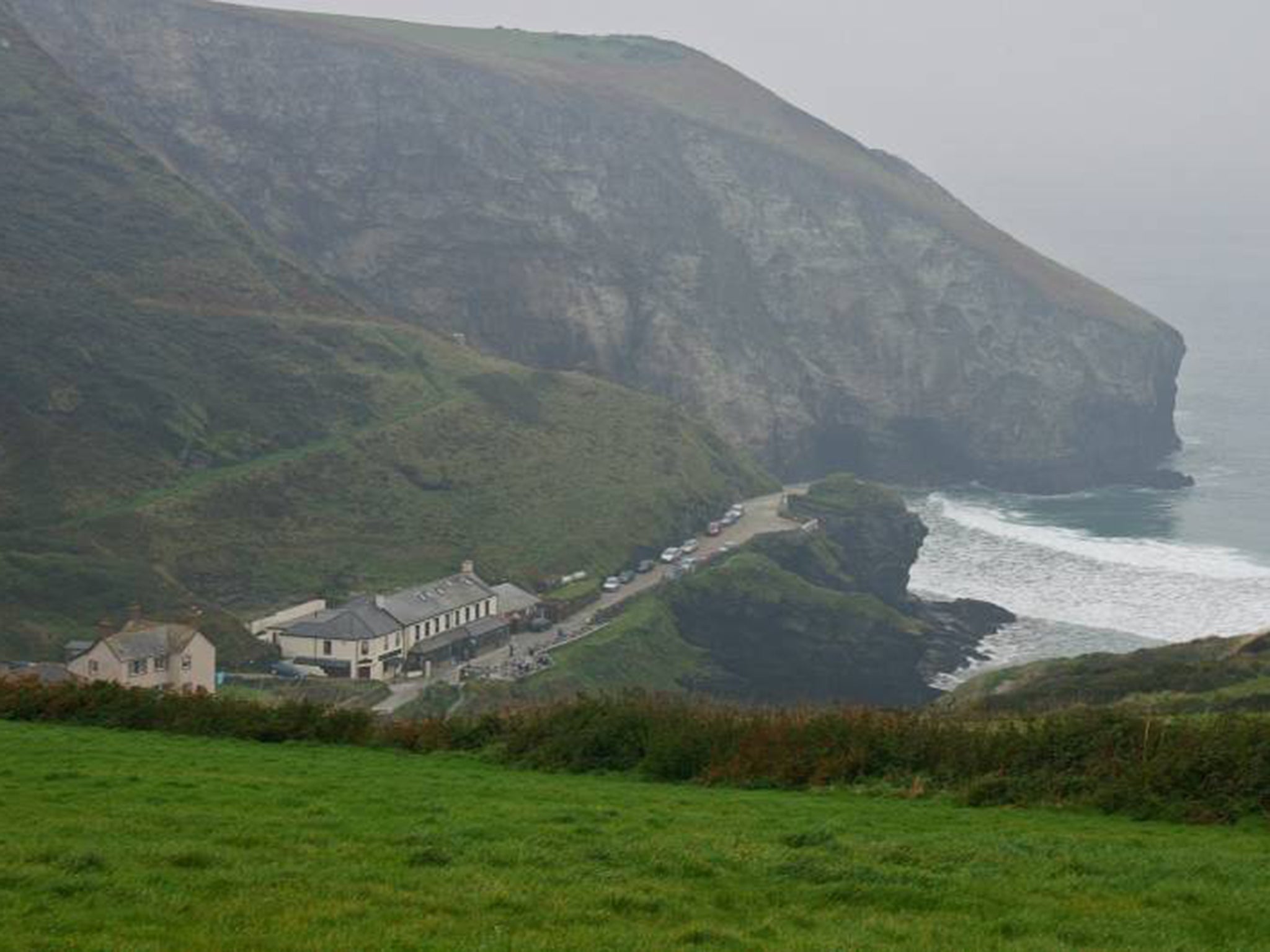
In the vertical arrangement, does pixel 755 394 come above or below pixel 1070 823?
above

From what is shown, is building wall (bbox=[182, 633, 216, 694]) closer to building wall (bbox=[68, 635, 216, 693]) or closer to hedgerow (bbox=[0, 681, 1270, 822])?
building wall (bbox=[68, 635, 216, 693])

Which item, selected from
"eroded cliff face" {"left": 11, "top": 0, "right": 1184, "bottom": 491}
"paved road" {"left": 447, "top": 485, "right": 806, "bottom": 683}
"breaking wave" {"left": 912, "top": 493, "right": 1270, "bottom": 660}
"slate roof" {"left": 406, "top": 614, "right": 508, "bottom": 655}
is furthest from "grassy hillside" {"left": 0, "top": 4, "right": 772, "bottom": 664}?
"eroded cliff face" {"left": 11, "top": 0, "right": 1184, "bottom": 491}

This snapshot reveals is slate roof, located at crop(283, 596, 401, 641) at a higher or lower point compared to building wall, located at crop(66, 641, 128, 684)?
higher

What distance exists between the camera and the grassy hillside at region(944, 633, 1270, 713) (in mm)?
30795

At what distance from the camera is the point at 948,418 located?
18625 cm

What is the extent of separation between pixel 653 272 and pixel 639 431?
66758mm

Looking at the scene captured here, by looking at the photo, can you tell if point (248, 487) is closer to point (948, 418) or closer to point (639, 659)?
point (639, 659)

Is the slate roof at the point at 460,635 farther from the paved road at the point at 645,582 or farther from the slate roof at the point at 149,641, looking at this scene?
the slate roof at the point at 149,641

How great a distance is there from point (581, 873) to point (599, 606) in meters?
81.1

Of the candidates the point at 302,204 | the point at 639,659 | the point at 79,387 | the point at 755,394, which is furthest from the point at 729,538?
the point at 302,204

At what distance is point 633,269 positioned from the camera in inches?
7397

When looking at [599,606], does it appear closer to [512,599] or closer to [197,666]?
[512,599]

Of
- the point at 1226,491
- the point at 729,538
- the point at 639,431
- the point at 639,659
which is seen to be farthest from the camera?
the point at 1226,491

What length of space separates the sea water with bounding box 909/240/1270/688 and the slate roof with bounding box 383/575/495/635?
2856 centimetres
